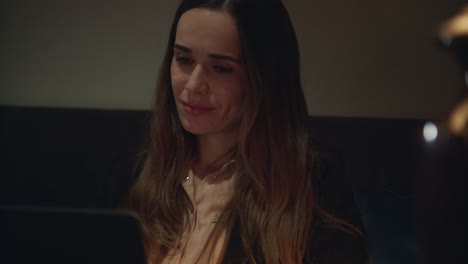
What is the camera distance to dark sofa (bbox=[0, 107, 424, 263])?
1.93 m

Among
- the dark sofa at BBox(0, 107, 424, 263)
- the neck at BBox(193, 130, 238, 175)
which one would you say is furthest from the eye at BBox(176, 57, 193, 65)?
the dark sofa at BBox(0, 107, 424, 263)

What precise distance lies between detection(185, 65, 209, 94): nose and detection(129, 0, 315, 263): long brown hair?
3.4 inches

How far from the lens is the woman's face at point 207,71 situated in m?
1.19

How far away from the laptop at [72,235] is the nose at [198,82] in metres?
0.61

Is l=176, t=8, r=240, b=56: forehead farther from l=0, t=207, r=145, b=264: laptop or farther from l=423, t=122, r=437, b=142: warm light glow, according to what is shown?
l=423, t=122, r=437, b=142: warm light glow

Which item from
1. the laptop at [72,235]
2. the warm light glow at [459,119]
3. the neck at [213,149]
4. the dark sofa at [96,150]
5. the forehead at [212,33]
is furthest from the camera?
the dark sofa at [96,150]

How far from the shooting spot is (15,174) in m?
2.12

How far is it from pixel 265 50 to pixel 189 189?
0.35 meters

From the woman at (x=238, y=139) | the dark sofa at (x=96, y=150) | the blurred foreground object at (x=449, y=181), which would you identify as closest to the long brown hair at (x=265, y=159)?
the woman at (x=238, y=139)

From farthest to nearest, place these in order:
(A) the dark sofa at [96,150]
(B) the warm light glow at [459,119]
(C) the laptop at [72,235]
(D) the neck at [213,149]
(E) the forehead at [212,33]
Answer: (A) the dark sofa at [96,150] → (D) the neck at [213,149] → (E) the forehead at [212,33] → (C) the laptop at [72,235] → (B) the warm light glow at [459,119]

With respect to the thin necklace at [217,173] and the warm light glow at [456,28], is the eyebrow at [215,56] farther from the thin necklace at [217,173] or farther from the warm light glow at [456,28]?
the warm light glow at [456,28]

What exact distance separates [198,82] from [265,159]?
0.69ft

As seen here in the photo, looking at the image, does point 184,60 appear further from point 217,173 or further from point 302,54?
point 302,54

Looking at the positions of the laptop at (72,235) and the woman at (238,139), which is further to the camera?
the woman at (238,139)
